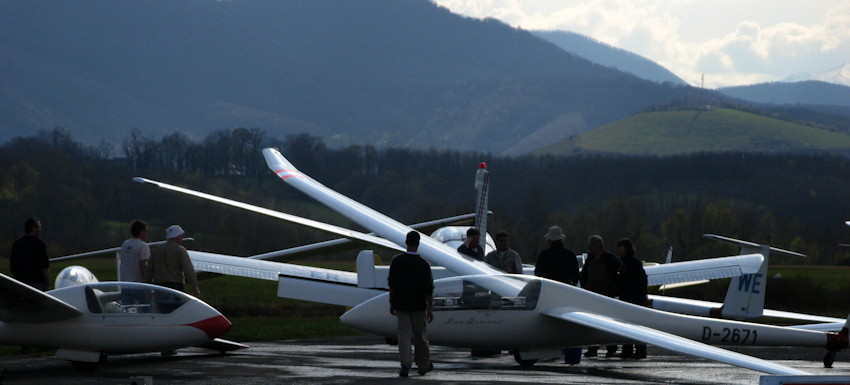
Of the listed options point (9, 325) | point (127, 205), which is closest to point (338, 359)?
point (9, 325)

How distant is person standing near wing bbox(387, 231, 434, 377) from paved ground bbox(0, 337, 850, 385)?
29 cm

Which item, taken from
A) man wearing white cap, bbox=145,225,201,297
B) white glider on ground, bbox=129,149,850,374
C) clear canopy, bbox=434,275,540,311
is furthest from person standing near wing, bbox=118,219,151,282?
clear canopy, bbox=434,275,540,311

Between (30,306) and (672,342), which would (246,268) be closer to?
(30,306)

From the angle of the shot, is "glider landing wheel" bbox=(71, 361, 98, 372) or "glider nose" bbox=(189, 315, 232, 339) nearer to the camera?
"glider landing wheel" bbox=(71, 361, 98, 372)

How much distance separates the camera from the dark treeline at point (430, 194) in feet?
279

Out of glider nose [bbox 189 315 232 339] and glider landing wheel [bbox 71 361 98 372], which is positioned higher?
glider nose [bbox 189 315 232 339]

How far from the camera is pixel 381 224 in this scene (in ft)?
59.6

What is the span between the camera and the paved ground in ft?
39.2

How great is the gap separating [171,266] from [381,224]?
4.56 metres

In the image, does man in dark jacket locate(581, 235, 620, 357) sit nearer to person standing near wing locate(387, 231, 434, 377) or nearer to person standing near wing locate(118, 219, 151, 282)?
person standing near wing locate(387, 231, 434, 377)

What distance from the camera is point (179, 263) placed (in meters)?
14.5

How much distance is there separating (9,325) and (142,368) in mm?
1619

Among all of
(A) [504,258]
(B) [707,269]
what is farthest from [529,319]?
(B) [707,269]

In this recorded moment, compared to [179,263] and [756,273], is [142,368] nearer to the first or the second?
[179,263]
